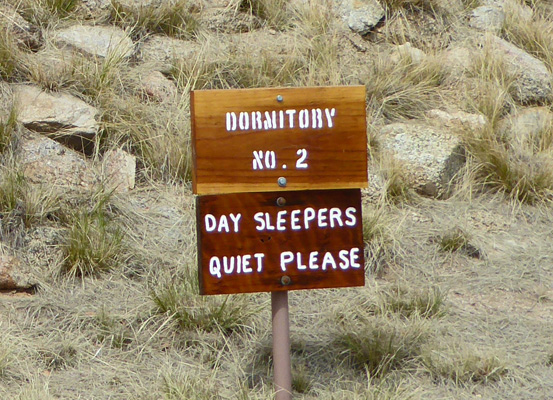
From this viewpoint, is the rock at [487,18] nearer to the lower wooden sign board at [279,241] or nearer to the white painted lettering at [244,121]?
the lower wooden sign board at [279,241]

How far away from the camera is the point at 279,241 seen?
3531mm

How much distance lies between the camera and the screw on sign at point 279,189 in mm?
3455

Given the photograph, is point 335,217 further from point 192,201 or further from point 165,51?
point 165,51

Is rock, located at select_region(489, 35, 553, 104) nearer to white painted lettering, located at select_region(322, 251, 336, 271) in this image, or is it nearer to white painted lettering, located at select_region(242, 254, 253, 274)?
white painted lettering, located at select_region(322, 251, 336, 271)

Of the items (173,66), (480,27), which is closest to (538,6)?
(480,27)

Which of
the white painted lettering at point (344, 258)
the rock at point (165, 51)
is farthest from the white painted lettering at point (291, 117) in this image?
the rock at point (165, 51)

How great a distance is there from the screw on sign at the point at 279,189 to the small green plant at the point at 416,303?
3.63 feet

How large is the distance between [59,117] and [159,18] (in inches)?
54.1

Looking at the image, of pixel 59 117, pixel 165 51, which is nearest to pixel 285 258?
pixel 59 117

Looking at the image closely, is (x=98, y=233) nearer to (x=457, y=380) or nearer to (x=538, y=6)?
(x=457, y=380)

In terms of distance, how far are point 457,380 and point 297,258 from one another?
1058 millimetres

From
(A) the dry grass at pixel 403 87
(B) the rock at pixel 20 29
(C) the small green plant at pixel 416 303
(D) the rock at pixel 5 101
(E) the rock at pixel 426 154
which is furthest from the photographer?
(A) the dry grass at pixel 403 87

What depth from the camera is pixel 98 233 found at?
483 cm

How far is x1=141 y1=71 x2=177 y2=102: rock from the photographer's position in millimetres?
5969
